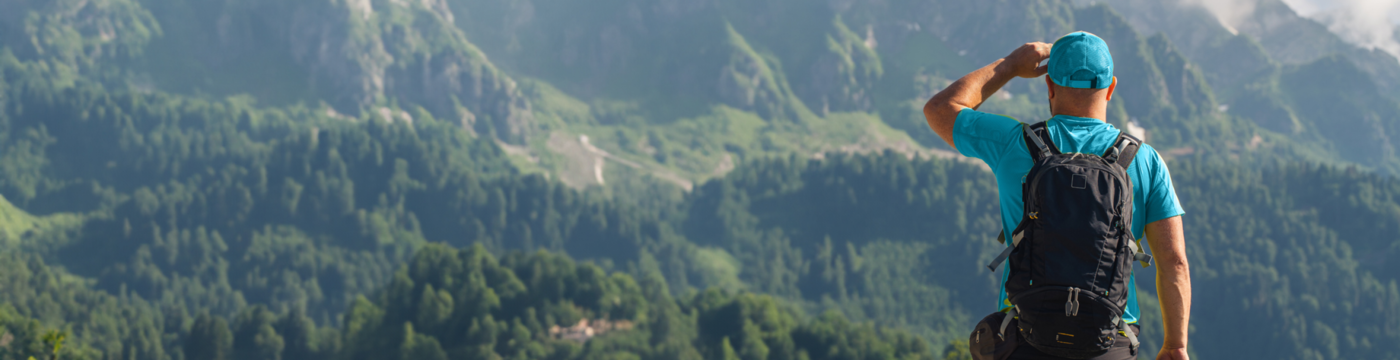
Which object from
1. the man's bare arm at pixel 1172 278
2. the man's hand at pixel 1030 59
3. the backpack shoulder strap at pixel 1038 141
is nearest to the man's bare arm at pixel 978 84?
the man's hand at pixel 1030 59

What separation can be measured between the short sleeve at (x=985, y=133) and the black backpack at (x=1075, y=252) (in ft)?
2.99

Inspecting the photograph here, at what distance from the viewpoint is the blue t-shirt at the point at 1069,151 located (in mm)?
10383

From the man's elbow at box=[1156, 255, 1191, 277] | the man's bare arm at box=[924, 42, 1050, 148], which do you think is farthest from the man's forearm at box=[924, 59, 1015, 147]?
the man's elbow at box=[1156, 255, 1191, 277]

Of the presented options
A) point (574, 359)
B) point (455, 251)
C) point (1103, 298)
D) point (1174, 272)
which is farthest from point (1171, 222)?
point (455, 251)

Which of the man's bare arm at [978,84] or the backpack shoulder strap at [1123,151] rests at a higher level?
the man's bare arm at [978,84]

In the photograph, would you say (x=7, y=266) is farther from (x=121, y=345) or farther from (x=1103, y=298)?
(x=1103, y=298)

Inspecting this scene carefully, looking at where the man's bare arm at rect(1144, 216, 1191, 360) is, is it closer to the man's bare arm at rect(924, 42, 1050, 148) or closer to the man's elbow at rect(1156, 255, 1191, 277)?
the man's elbow at rect(1156, 255, 1191, 277)

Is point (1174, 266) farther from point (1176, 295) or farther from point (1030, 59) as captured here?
point (1030, 59)

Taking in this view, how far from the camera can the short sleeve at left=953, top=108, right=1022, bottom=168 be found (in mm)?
11016

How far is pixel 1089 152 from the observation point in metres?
10.4

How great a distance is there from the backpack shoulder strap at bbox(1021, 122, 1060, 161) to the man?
0.21 feet

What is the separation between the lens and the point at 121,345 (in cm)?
17600

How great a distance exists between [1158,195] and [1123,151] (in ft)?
2.14

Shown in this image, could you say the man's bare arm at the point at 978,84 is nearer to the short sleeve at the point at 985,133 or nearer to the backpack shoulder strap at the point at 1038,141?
the short sleeve at the point at 985,133
